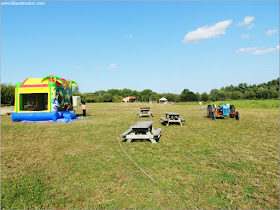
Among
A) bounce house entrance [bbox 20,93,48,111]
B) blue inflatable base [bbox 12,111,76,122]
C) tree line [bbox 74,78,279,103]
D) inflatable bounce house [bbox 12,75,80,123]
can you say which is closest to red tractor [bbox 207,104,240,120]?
inflatable bounce house [bbox 12,75,80,123]

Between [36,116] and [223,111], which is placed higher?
[223,111]

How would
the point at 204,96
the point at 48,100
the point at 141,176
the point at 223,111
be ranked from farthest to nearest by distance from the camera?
the point at 204,96 → the point at 223,111 → the point at 48,100 → the point at 141,176

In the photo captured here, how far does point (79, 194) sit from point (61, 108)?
14.6m

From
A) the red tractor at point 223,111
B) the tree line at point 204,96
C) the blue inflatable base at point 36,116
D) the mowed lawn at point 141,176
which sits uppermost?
the tree line at point 204,96

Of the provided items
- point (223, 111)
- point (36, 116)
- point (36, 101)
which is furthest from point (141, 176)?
point (36, 101)

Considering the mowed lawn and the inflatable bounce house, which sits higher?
the inflatable bounce house

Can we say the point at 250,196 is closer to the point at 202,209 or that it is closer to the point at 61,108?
the point at 202,209

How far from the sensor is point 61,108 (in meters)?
Result: 16.8

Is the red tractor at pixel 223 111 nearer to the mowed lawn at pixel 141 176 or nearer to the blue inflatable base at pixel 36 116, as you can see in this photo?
the mowed lawn at pixel 141 176

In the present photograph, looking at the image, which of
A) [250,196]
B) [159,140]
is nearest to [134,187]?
A: [250,196]

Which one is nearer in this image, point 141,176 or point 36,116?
point 141,176

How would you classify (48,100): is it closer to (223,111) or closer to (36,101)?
(36,101)

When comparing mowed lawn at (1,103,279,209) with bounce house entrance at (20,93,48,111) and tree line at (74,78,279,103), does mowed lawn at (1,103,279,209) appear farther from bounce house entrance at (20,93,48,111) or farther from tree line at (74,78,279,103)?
tree line at (74,78,279,103)

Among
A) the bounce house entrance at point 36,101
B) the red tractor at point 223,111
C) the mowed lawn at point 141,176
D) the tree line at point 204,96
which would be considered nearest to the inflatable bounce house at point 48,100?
the bounce house entrance at point 36,101
